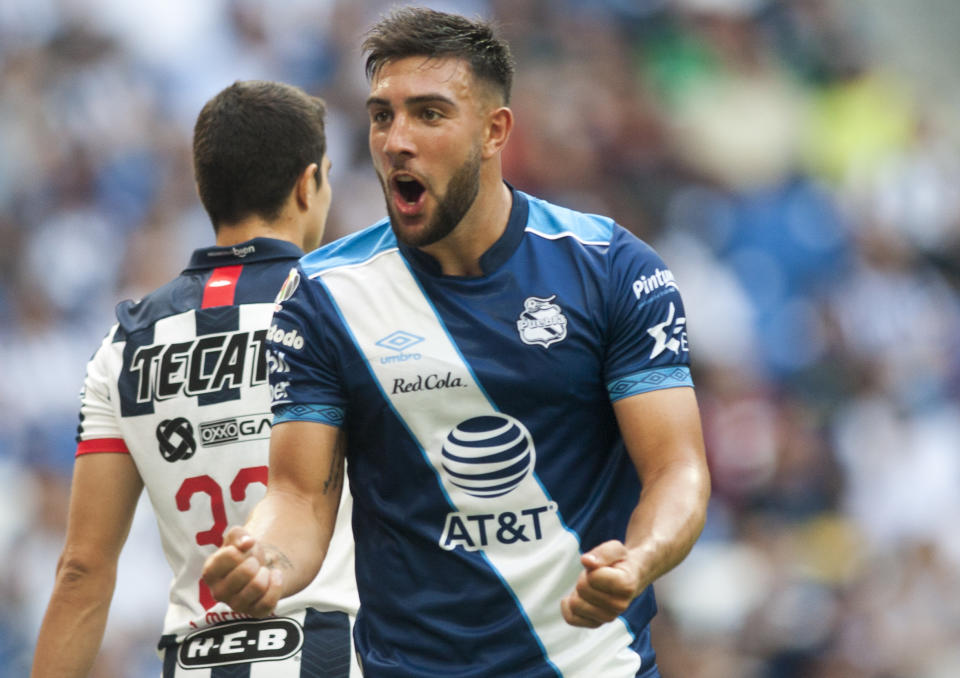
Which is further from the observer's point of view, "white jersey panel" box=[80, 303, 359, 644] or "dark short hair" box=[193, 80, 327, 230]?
"dark short hair" box=[193, 80, 327, 230]

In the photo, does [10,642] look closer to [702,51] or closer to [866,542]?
[866,542]

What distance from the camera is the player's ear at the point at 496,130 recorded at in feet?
11.5

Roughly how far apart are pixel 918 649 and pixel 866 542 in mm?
783

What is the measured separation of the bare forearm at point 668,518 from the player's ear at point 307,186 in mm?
1531

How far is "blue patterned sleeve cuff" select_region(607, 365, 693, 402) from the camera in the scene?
130 inches

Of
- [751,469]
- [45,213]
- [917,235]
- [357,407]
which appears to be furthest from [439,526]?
[917,235]

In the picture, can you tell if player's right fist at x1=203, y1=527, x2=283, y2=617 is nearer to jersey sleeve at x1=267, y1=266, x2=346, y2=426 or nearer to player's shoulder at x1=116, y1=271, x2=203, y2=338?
jersey sleeve at x1=267, y1=266, x2=346, y2=426

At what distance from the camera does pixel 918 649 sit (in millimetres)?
8797

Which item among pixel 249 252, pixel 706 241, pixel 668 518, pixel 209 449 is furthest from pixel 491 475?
pixel 706 241

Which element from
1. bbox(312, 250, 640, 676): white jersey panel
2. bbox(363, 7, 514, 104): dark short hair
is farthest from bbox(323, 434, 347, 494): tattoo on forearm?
bbox(363, 7, 514, 104): dark short hair

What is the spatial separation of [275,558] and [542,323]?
2.76 feet

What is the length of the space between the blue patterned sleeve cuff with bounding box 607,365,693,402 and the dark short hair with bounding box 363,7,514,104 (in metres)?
0.80

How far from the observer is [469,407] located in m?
3.37

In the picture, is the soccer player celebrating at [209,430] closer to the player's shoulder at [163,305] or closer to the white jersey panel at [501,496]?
the player's shoulder at [163,305]
